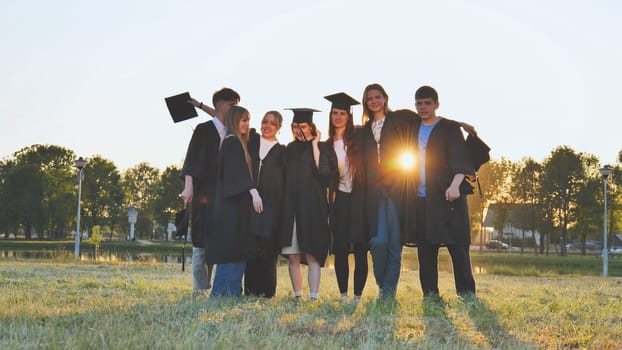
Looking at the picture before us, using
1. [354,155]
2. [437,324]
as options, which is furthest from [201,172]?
[437,324]

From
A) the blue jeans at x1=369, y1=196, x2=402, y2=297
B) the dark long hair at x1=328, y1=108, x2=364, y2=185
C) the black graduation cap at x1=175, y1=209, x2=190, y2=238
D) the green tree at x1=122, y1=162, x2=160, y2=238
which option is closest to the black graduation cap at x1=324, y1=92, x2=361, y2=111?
the dark long hair at x1=328, y1=108, x2=364, y2=185

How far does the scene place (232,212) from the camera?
7.01 meters

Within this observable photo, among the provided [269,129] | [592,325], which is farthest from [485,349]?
[269,129]

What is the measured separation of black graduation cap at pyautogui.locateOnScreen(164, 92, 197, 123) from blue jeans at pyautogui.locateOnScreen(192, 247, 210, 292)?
5.03ft

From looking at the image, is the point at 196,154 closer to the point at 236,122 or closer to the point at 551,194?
the point at 236,122

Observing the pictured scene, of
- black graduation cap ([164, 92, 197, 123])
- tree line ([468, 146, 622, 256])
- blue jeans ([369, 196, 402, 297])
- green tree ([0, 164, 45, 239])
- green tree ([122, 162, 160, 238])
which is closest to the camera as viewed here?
blue jeans ([369, 196, 402, 297])

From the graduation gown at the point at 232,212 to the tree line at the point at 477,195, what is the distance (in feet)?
143

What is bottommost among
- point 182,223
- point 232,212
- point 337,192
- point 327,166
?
point 182,223

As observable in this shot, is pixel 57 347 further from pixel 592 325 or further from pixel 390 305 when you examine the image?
pixel 592 325

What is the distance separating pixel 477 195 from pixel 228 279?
45848mm

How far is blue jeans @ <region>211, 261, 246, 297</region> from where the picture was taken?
691 centimetres

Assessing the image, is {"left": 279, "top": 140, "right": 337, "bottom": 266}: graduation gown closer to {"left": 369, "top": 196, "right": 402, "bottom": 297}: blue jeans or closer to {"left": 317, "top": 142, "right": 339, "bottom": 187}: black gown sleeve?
{"left": 317, "top": 142, "right": 339, "bottom": 187}: black gown sleeve

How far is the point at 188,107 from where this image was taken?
812cm

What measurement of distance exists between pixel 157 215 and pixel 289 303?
71560 mm
